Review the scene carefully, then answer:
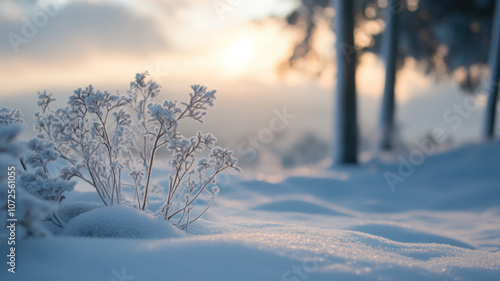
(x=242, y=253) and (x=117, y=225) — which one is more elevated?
(x=117, y=225)

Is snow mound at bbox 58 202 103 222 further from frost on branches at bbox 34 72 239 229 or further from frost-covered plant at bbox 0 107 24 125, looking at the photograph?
frost-covered plant at bbox 0 107 24 125

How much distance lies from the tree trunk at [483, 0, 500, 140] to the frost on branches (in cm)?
983

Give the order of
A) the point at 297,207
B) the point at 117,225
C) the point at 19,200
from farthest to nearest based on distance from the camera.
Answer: the point at 297,207, the point at 117,225, the point at 19,200

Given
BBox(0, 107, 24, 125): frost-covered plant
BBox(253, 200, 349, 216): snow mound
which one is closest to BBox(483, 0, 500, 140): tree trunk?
BBox(253, 200, 349, 216): snow mound

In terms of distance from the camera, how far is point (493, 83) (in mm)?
10133

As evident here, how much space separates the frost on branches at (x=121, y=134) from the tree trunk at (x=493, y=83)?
9834 mm

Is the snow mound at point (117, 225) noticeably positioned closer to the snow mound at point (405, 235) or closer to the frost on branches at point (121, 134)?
the frost on branches at point (121, 134)

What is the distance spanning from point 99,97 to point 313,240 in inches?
62.1

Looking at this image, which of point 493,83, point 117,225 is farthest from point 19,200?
point 493,83

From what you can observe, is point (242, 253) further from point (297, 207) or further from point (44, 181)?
point (297, 207)

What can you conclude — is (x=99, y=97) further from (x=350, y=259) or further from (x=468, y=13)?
(x=468, y=13)

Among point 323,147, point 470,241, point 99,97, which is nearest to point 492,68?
point 470,241

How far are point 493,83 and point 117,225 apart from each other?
10.8 metres

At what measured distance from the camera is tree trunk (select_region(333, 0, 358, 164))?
8875 mm
